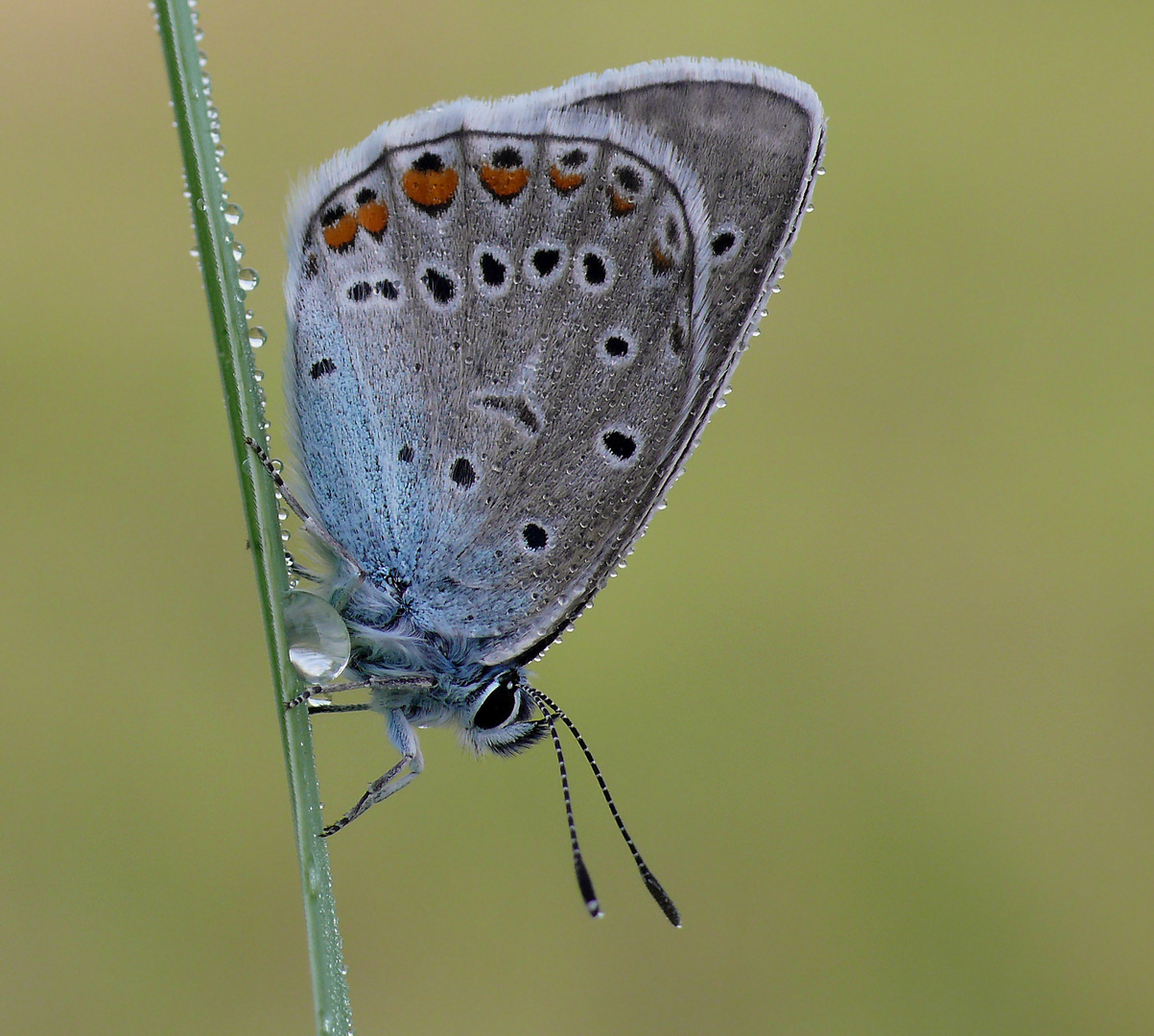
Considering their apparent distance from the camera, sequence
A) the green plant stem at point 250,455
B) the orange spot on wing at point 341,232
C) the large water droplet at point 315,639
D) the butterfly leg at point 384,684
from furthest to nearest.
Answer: the orange spot on wing at point 341,232
the butterfly leg at point 384,684
the large water droplet at point 315,639
the green plant stem at point 250,455

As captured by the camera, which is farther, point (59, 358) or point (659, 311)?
point (59, 358)

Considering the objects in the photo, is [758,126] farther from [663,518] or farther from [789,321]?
[789,321]

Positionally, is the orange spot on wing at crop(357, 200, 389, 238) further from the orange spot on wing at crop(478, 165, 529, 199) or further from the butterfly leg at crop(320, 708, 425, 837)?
the butterfly leg at crop(320, 708, 425, 837)

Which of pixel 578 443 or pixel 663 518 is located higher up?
pixel 578 443

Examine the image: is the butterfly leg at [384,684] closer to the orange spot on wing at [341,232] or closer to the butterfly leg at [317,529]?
the butterfly leg at [317,529]

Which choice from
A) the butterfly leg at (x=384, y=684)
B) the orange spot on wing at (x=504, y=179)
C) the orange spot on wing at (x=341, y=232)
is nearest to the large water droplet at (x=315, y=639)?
the butterfly leg at (x=384, y=684)

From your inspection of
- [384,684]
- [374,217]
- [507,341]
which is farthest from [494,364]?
[384,684]

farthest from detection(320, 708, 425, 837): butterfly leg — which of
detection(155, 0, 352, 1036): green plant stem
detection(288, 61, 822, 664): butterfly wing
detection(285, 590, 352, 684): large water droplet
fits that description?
detection(155, 0, 352, 1036): green plant stem

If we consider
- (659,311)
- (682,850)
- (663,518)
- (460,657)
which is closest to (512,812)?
(682,850)

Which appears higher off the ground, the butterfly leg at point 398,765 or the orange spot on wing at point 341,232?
the orange spot on wing at point 341,232
